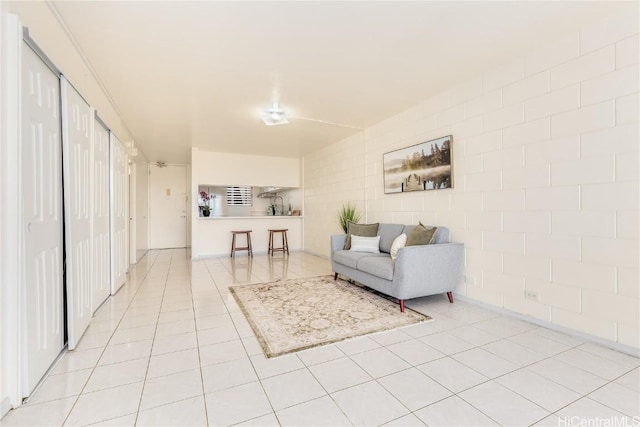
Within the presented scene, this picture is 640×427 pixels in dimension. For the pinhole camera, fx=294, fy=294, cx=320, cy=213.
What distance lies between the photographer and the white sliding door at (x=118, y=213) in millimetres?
3689

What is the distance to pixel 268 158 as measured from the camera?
721 cm

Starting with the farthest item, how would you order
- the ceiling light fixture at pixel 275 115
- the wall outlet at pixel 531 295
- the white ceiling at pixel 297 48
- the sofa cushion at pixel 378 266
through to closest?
the ceiling light fixture at pixel 275 115 < the sofa cushion at pixel 378 266 < the wall outlet at pixel 531 295 < the white ceiling at pixel 297 48

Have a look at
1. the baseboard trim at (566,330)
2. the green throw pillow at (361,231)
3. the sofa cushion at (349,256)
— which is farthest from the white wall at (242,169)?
the baseboard trim at (566,330)

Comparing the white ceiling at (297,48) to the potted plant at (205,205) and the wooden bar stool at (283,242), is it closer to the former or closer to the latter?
the potted plant at (205,205)

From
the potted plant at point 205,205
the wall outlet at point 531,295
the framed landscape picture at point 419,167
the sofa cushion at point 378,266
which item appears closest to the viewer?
the wall outlet at point 531,295

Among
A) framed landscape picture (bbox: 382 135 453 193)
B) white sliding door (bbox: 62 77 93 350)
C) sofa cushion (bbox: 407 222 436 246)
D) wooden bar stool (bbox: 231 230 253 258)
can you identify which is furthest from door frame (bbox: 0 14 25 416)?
wooden bar stool (bbox: 231 230 253 258)

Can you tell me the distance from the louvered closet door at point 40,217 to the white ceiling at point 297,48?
671mm

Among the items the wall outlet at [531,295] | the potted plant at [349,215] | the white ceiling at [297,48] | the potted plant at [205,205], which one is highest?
the white ceiling at [297,48]

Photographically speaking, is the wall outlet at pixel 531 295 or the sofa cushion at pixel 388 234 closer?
the wall outlet at pixel 531 295

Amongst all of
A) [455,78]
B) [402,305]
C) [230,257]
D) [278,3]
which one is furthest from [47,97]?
[230,257]

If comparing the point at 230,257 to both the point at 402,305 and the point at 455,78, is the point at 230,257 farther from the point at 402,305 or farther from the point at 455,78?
the point at 455,78

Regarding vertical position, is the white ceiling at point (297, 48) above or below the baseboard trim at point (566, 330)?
above

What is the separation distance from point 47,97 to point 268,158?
5324 millimetres

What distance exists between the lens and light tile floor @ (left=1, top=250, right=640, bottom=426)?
58.4 inches
